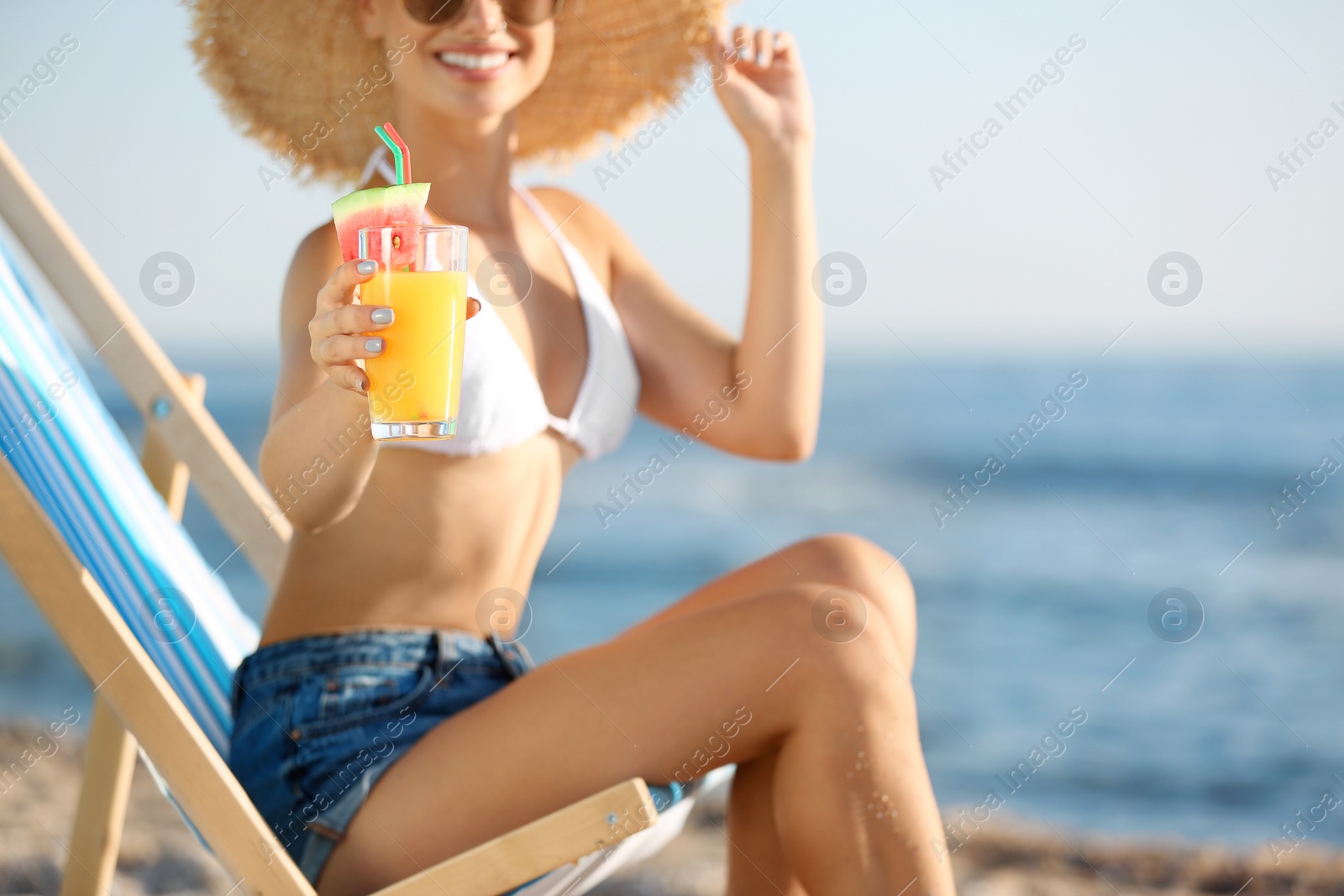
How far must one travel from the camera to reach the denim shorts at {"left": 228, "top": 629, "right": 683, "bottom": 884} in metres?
1.44

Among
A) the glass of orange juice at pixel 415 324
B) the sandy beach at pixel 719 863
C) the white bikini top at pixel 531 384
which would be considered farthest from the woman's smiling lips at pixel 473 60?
the sandy beach at pixel 719 863

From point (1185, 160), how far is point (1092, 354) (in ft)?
25.5

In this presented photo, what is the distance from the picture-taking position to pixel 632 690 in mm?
1373

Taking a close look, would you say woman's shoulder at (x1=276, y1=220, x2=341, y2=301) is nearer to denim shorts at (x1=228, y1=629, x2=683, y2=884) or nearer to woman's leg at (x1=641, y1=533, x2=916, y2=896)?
denim shorts at (x1=228, y1=629, x2=683, y2=884)

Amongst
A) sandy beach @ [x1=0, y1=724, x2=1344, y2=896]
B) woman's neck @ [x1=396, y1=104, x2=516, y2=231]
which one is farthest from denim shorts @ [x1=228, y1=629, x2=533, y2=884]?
sandy beach @ [x1=0, y1=724, x2=1344, y2=896]

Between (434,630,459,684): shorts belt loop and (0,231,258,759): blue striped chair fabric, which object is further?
(0,231,258,759): blue striped chair fabric

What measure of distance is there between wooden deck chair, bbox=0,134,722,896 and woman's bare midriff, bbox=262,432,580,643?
0.21 meters

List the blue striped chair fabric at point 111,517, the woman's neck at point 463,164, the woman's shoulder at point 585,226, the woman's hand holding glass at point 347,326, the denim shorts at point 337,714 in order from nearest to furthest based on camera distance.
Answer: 1. the woman's hand holding glass at point 347,326
2. the denim shorts at point 337,714
3. the blue striped chair fabric at point 111,517
4. the woman's neck at point 463,164
5. the woman's shoulder at point 585,226

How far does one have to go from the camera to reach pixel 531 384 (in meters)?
1.66

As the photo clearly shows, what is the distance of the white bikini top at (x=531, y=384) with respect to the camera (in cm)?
160

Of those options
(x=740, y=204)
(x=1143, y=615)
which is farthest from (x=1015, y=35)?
(x=1143, y=615)

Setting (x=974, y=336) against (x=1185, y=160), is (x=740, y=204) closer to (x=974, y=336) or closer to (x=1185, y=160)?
(x=1185, y=160)

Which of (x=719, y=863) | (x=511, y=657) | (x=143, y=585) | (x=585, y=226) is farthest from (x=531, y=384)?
(x=719, y=863)

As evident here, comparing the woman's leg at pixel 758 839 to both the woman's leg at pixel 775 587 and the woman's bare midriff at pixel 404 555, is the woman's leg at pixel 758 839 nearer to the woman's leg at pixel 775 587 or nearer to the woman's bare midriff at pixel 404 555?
the woman's leg at pixel 775 587
